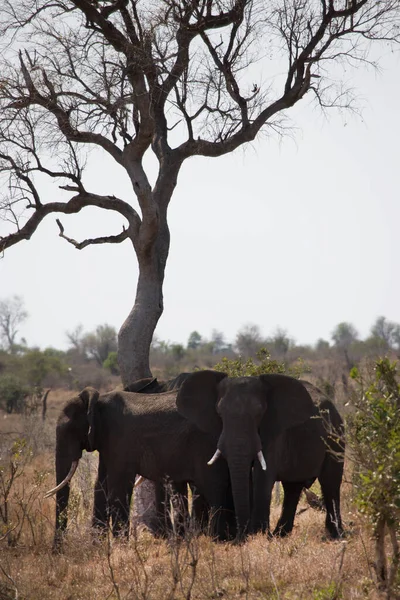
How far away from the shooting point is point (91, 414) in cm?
1087

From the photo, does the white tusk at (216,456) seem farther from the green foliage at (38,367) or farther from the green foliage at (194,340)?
the green foliage at (194,340)

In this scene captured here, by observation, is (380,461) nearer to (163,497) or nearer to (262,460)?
(262,460)

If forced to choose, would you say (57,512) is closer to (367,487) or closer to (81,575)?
(81,575)

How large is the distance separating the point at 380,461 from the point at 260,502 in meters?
3.37

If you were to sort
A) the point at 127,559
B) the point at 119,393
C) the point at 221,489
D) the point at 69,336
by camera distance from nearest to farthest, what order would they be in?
the point at 127,559 → the point at 221,489 → the point at 119,393 → the point at 69,336

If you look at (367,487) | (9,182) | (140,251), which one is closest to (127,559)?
(367,487)

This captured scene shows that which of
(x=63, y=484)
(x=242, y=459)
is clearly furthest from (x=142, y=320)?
(x=242, y=459)

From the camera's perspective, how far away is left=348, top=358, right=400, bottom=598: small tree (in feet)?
21.6

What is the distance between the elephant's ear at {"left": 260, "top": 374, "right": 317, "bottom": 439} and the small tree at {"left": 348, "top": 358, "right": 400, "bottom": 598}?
129 inches

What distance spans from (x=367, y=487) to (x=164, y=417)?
4.50 m

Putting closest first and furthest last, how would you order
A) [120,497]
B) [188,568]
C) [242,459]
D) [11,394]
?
1. [188,568]
2. [242,459]
3. [120,497]
4. [11,394]

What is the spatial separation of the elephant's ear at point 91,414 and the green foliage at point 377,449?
452cm

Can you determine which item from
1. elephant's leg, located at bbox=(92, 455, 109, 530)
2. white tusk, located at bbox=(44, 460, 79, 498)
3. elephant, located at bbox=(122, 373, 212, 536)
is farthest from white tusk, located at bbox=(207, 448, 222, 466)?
white tusk, located at bbox=(44, 460, 79, 498)

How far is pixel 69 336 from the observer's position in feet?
258
